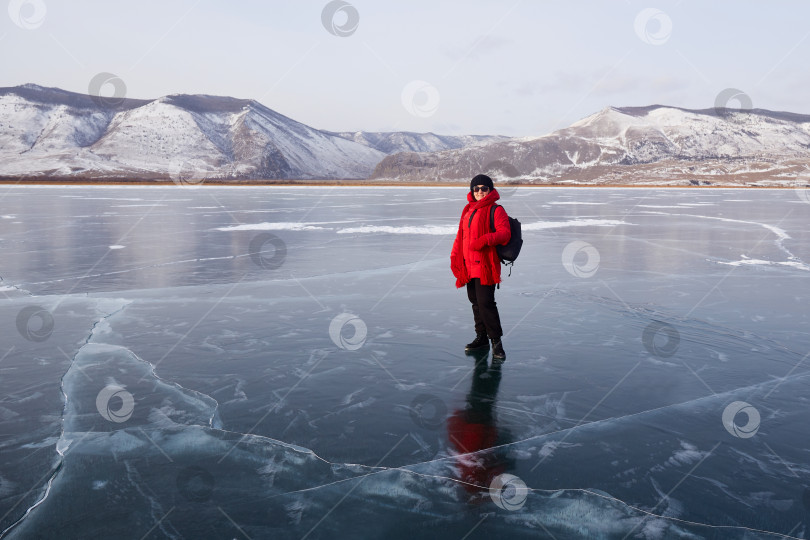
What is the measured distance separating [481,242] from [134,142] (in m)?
173

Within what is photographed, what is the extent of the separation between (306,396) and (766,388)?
3.97 meters

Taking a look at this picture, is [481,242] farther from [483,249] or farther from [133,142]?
[133,142]

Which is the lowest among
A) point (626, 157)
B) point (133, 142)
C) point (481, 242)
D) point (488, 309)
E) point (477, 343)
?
point (477, 343)

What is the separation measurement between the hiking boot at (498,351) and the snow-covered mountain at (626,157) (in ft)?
403

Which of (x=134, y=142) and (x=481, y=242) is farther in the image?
(x=134, y=142)

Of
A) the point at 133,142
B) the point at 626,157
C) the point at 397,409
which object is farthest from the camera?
the point at 626,157

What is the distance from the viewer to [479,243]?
5.69 m

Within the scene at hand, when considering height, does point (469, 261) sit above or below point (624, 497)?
above

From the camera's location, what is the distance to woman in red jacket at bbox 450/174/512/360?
223 inches

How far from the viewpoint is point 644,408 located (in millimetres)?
4691

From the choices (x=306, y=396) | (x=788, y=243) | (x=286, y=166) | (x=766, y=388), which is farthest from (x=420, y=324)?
(x=286, y=166)

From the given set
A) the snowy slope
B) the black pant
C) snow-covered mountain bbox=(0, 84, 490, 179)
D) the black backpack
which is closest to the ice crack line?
the black pant

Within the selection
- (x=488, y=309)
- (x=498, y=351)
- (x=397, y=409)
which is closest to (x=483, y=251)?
(x=488, y=309)

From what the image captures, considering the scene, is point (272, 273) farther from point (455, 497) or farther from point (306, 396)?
point (455, 497)
